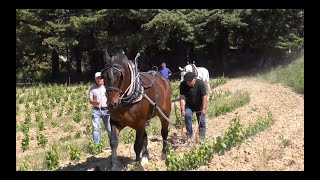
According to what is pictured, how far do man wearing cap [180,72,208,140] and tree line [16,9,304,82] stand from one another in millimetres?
17290

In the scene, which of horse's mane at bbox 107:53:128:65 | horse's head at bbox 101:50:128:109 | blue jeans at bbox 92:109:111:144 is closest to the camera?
horse's head at bbox 101:50:128:109

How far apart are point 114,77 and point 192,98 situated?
302 cm

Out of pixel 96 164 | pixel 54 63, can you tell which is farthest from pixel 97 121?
pixel 54 63

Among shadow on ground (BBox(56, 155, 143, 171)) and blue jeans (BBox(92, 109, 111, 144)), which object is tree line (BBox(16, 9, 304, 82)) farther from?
shadow on ground (BBox(56, 155, 143, 171))

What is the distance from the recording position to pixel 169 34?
2761cm

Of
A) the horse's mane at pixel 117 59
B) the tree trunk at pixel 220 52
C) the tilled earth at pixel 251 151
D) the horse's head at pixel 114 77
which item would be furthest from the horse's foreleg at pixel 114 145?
the tree trunk at pixel 220 52

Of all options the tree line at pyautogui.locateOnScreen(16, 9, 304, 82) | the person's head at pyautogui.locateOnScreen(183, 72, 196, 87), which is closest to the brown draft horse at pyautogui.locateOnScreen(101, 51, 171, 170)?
the person's head at pyautogui.locateOnScreen(183, 72, 196, 87)

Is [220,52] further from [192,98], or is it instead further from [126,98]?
[126,98]

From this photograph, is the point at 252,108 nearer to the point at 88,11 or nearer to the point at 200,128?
the point at 200,128

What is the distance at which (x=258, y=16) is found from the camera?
85.8 feet

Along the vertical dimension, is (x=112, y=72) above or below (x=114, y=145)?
above

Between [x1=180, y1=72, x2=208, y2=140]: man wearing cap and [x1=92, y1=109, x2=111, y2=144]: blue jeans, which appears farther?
[x1=92, y1=109, x2=111, y2=144]: blue jeans

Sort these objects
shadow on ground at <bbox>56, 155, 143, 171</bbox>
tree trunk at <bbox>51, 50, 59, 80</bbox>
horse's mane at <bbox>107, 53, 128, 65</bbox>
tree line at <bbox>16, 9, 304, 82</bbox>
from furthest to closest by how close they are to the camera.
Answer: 1. tree trunk at <bbox>51, 50, 59, 80</bbox>
2. tree line at <bbox>16, 9, 304, 82</bbox>
3. shadow on ground at <bbox>56, 155, 143, 171</bbox>
4. horse's mane at <bbox>107, 53, 128, 65</bbox>

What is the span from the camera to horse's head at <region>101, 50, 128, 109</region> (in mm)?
5879
